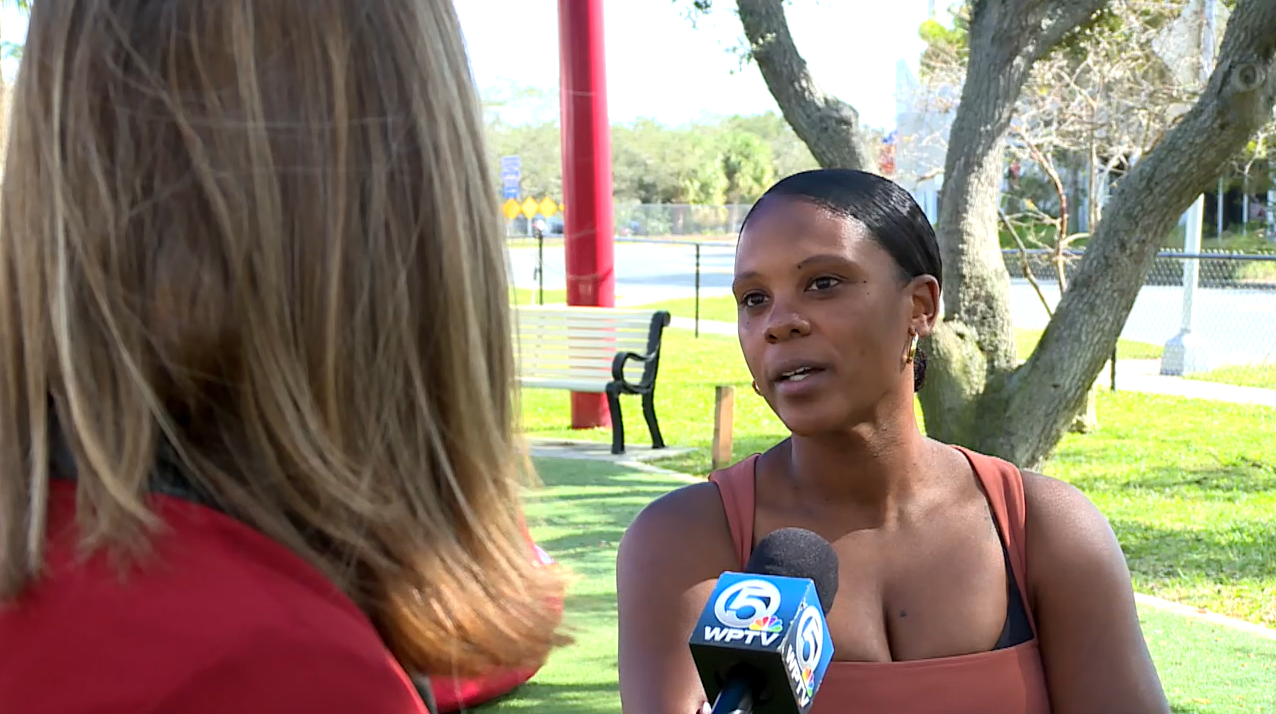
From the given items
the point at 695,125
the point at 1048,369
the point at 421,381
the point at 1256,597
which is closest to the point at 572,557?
the point at 1048,369

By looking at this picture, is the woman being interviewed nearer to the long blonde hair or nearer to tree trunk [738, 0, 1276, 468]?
the long blonde hair

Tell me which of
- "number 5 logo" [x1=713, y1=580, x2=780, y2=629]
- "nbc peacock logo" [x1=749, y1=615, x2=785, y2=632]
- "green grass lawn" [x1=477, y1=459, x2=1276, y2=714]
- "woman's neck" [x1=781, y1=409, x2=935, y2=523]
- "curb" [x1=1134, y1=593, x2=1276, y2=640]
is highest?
"number 5 logo" [x1=713, y1=580, x2=780, y2=629]

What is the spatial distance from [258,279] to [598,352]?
10.7m

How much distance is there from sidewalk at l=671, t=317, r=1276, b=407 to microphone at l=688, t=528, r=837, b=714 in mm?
12820

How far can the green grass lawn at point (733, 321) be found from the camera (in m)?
16.9

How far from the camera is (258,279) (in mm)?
1010

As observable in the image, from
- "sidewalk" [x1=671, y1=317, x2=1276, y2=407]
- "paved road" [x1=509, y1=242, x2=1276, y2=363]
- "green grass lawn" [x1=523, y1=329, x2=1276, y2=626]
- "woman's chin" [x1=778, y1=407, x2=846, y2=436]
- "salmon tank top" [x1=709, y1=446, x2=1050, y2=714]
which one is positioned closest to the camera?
"salmon tank top" [x1=709, y1=446, x2=1050, y2=714]

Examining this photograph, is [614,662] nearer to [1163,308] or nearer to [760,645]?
[760,645]

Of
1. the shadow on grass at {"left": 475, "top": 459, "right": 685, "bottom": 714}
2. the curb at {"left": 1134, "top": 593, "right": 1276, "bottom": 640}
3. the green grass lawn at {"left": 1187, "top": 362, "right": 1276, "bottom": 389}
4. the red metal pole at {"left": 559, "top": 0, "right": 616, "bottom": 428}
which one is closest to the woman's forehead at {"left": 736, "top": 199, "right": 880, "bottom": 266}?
the shadow on grass at {"left": 475, "top": 459, "right": 685, "bottom": 714}

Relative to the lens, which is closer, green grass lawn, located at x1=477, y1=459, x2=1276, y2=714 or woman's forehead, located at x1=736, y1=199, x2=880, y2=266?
woman's forehead, located at x1=736, y1=199, x2=880, y2=266

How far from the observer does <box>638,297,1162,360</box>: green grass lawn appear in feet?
55.3

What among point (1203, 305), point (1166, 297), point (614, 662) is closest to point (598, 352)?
point (614, 662)

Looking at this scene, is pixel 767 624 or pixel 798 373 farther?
pixel 798 373

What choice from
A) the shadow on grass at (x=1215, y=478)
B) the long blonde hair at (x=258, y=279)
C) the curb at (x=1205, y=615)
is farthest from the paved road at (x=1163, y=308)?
the long blonde hair at (x=258, y=279)
